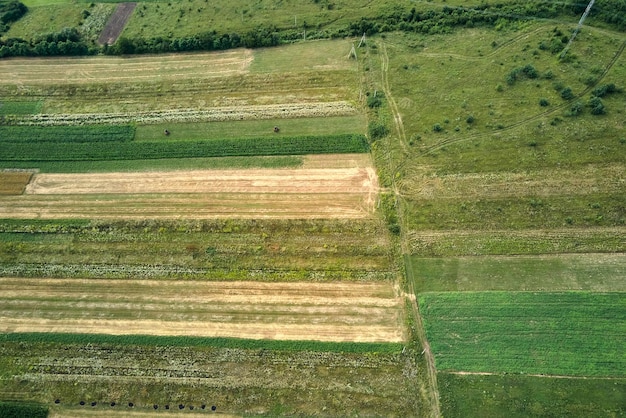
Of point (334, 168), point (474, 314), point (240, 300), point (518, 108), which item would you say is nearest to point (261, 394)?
point (240, 300)

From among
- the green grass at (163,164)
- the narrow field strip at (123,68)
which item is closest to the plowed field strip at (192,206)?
the green grass at (163,164)

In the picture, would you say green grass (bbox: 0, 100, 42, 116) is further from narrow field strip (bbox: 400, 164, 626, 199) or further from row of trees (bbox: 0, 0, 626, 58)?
narrow field strip (bbox: 400, 164, 626, 199)

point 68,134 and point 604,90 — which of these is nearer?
point 604,90

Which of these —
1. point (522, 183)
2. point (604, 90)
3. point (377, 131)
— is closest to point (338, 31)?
point (377, 131)

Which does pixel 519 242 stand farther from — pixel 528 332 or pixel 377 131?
pixel 377 131

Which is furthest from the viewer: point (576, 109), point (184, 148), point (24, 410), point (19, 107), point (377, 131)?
point (19, 107)

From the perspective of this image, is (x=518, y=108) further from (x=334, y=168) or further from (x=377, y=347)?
(x=377, y=347)

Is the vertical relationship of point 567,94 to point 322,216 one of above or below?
above
